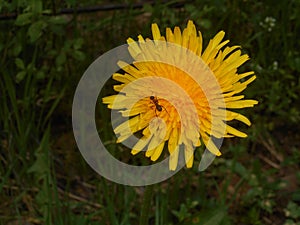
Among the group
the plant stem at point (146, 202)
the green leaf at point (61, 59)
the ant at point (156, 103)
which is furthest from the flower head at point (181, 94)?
the green leaf at point (61, 59)

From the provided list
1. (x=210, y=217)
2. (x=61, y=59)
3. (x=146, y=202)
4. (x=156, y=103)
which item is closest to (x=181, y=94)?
(x=156, y=103)

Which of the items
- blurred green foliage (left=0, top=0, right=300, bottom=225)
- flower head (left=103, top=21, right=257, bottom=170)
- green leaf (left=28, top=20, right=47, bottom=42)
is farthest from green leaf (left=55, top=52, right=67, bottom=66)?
flower head (left=103, top=21, right=257, bottom=170)

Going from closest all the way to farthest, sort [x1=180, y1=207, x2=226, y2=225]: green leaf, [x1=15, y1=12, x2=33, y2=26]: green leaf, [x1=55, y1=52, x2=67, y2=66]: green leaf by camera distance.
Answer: [x1=180, y1=207, x2=226, y2=225]: green leaf, [x1=15, y1=12, x2=33, y2=26]: green leaf, [x1=55, y1=52, x2=67, y2=66]: green leaf

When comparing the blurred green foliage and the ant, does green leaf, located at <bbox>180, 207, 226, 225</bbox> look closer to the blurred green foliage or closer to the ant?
the blurred green foliage

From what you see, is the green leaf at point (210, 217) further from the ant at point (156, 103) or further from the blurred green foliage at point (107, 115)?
the ant at point (156, 103)

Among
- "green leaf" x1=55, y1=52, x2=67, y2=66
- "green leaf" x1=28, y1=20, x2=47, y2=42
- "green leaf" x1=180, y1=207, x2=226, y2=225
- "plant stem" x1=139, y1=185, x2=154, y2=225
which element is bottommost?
"green leaf" x1=180, y1=207, x2=226, y2=225

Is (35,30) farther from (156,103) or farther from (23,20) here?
(156,103)
